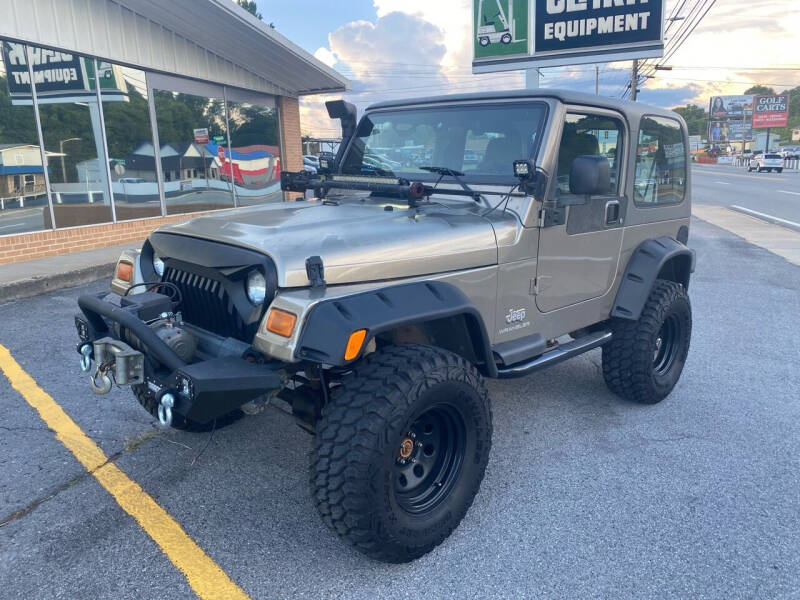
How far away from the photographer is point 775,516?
3.00 m

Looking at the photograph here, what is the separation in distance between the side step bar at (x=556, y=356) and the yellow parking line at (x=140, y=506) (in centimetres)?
163

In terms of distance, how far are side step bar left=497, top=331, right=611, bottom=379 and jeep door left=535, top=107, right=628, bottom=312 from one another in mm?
258

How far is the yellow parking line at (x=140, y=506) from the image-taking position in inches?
99.6

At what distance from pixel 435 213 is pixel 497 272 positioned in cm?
48

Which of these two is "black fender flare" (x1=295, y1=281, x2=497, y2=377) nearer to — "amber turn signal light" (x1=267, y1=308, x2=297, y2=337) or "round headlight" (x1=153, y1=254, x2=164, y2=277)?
"amber turn signal light" (x1=267, y1=308, x2=297, y2=337)

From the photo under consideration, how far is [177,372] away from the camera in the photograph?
7.70 ft

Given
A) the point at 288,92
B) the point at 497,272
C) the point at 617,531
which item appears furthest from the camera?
the point at 288,92

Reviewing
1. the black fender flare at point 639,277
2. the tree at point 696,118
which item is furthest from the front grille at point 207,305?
the tree at point 696,118

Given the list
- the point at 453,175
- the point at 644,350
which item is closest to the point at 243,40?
the point at 453,175

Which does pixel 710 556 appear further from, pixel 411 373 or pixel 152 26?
pixel 152 26

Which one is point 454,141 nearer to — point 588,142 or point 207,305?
point 588,142

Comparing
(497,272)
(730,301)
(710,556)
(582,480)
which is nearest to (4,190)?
(497,272)

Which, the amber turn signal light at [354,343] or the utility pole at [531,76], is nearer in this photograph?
the amber turn signal light at [354,343]

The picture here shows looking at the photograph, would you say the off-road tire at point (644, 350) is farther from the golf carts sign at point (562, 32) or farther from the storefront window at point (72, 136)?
the golf carts sign at point (562, 32)
